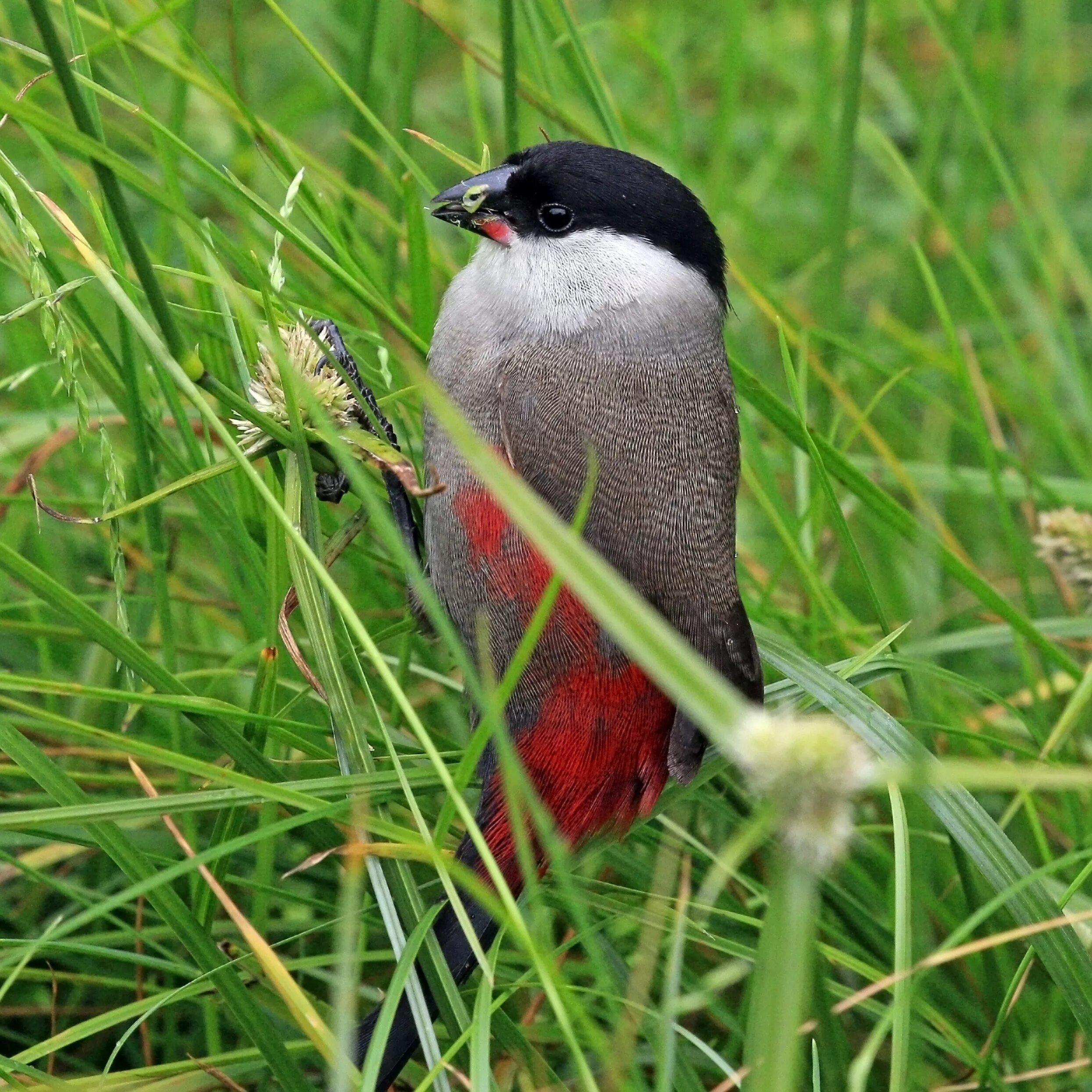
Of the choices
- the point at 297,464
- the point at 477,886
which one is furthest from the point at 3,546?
the point at 477,886

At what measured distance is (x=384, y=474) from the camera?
2299mm

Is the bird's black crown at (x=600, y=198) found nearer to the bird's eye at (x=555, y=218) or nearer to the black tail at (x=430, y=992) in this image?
the bird's eye at (x=555, y=218)

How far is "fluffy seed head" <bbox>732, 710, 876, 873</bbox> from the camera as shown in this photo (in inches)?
33.7

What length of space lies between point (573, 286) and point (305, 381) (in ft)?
2.18

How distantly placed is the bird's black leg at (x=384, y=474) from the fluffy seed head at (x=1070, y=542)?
108 cm

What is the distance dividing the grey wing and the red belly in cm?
10

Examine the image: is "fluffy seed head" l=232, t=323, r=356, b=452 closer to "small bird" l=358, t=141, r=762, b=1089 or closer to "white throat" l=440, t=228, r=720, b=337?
"small bird" l=358, t=141, r=762, b=1089

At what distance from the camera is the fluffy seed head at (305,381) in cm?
187

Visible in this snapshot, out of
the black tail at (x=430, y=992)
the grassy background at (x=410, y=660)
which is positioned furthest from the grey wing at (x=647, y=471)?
the black tail at (x=430, y=992)

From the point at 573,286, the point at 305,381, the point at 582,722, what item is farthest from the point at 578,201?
the point at 582,722

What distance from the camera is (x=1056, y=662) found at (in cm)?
242

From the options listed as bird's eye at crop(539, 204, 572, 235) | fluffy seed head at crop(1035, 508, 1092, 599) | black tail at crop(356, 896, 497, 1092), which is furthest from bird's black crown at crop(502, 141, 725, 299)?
black tail at crop(356, 896, 497, 1092)

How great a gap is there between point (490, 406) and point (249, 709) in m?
0.62

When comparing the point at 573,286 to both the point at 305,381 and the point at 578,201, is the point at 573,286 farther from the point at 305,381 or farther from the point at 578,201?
the point at 305,381
